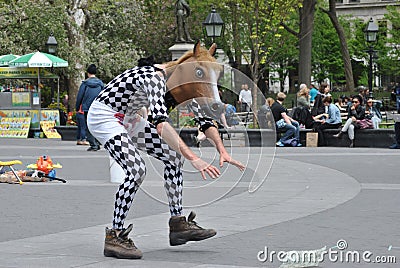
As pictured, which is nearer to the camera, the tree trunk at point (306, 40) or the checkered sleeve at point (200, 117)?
the checkered sleeve at point (200, 117)

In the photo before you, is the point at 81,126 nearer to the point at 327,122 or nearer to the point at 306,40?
the point at 327,122

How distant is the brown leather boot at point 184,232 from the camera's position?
7926mm

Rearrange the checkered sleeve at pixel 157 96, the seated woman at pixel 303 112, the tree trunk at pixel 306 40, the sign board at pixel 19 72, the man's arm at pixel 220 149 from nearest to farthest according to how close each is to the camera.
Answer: the checkered sleeve at pixel 157 96
the man's arm at pixel 220 149
the seated woman at pixel 303 112
the sign board at pixel 19 72
the tree trunk at pixel 306 40

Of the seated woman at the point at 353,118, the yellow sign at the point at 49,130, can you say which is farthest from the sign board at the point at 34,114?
the seated woman at the point at 353,118

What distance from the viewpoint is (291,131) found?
22.4 metres

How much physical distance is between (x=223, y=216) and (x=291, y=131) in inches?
497

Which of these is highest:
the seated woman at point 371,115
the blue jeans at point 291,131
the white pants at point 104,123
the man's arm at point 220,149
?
the white pants at point 104,123

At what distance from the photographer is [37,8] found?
37.2m

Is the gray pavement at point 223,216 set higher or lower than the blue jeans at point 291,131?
higher

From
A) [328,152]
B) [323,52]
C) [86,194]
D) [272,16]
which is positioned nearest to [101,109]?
[86,194]

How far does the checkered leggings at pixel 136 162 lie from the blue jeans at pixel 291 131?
1465cm

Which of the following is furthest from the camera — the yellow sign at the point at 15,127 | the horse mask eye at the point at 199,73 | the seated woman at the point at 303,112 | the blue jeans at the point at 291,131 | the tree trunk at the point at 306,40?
the tree trunk at the point at 306,40

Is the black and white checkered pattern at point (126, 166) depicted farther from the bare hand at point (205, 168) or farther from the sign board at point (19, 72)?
the sign board at point (19, 72)

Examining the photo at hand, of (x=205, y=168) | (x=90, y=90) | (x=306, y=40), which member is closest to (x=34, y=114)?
(x=90, y=90)
